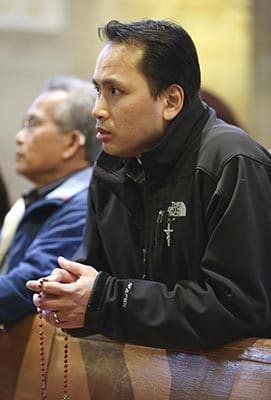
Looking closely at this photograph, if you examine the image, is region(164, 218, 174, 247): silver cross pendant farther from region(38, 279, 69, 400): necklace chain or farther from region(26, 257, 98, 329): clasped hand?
region(38, 279, 69, 400): necklace chain

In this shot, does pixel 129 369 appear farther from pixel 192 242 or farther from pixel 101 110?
pixel 101 110

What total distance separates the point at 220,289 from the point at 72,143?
173 cm

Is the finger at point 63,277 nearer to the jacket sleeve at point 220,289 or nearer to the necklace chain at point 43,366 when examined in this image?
the jacket sleeve at point 220,289

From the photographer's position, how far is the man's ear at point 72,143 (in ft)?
13.1

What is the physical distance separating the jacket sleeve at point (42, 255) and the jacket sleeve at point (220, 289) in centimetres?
75

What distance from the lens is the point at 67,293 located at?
100 inches

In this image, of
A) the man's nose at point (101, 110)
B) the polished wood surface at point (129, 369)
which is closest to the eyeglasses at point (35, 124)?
the polished wood surface at point (129, 369)

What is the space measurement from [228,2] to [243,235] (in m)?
3.30

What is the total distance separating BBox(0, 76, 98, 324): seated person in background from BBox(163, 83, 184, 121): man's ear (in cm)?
99

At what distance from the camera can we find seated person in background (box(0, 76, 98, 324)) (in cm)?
352

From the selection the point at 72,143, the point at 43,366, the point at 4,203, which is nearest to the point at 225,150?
the point at 43,366

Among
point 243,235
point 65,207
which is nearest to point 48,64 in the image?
point 65,207

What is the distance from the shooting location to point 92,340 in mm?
2826

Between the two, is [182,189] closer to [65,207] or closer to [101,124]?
[101,124]
